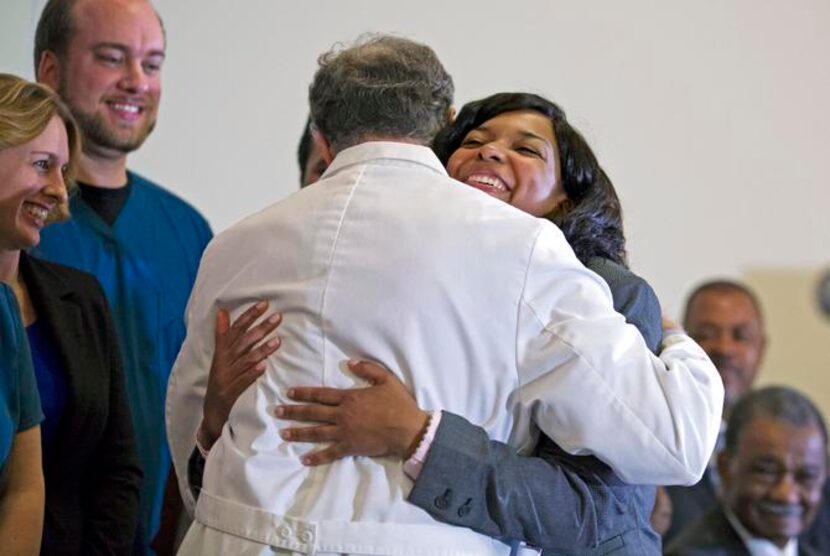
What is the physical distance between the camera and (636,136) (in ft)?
13.4

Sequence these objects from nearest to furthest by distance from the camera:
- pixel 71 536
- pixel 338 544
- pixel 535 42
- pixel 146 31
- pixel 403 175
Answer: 1. pixel 338 544
2. pixel 403 175
3. pixel 71 536
4. pixel 146 31
5. pixel 535 42

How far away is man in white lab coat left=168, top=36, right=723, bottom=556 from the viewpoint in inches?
67.3

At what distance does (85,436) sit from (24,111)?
581mm

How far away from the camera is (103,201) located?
303cm

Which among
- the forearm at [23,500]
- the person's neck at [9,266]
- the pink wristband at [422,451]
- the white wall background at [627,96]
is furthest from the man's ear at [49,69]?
the pink wristband at [422,451]

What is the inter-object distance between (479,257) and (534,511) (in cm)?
32

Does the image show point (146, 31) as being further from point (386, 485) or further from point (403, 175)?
point (386, 485)

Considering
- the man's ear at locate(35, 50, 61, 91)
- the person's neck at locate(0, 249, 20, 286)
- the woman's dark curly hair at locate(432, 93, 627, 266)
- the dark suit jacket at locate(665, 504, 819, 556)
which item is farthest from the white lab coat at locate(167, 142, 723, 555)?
the dark suit jacket at locate(665, 504, 819, 556)

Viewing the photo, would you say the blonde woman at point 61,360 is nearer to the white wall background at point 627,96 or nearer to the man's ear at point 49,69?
the man's ear at point 49,69

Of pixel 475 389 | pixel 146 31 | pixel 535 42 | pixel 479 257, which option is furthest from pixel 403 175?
pixel 535 42

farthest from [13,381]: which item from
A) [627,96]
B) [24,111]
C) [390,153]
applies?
[627,96]

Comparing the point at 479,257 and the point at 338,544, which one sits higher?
the point at 479,257

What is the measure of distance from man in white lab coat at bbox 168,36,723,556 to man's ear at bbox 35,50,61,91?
4.75ft

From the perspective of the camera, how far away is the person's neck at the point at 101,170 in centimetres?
303
